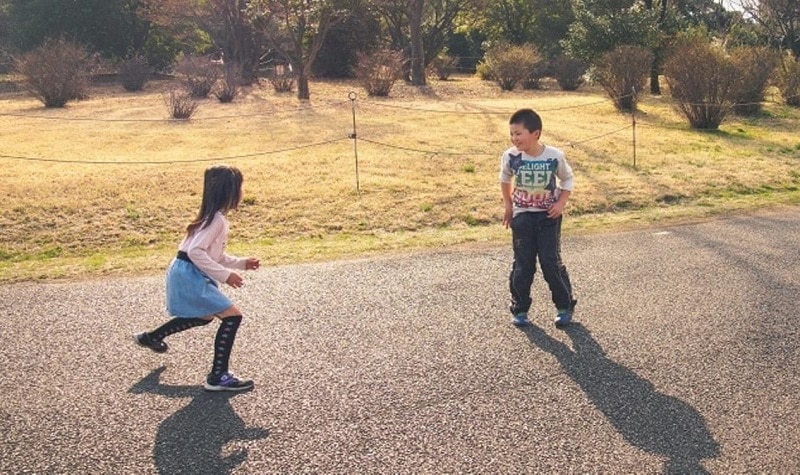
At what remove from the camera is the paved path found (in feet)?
10.5

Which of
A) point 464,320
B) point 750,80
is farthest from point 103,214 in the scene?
point 750,80

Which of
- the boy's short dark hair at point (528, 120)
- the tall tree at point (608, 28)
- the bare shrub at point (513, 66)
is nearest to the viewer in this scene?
the boy's short dark hair at point (528, 120)

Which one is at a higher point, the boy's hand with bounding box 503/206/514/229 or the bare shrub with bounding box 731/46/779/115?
the bare shrub with bounding box 731/46/779/115

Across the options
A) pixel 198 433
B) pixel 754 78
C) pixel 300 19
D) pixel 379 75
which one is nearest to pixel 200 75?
pixel 300 19

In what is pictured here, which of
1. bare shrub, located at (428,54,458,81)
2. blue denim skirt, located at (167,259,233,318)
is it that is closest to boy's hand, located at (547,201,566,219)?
blue denim skirt, located at (167,259,233,318)

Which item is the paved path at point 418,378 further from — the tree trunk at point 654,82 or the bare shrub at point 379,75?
the tree trunk at point 654,82

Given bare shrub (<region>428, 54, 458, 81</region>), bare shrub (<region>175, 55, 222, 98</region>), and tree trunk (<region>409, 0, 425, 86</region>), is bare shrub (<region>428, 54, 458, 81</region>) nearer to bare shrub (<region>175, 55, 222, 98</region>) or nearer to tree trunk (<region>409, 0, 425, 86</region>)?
tree trunk (<region>409, 0, 425, 86</region>)

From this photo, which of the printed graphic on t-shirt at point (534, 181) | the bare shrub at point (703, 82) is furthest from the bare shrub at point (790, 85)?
the printed graphic on t-shirt at point (534, 181)

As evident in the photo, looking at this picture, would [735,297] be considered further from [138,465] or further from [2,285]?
[2,285]

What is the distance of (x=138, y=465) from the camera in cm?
310

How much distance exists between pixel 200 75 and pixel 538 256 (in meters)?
21.1

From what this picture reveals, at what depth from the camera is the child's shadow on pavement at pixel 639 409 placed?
3202 mm

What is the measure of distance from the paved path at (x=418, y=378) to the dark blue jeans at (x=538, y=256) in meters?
0.20

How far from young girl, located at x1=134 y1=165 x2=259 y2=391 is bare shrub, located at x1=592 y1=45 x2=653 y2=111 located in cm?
1629
